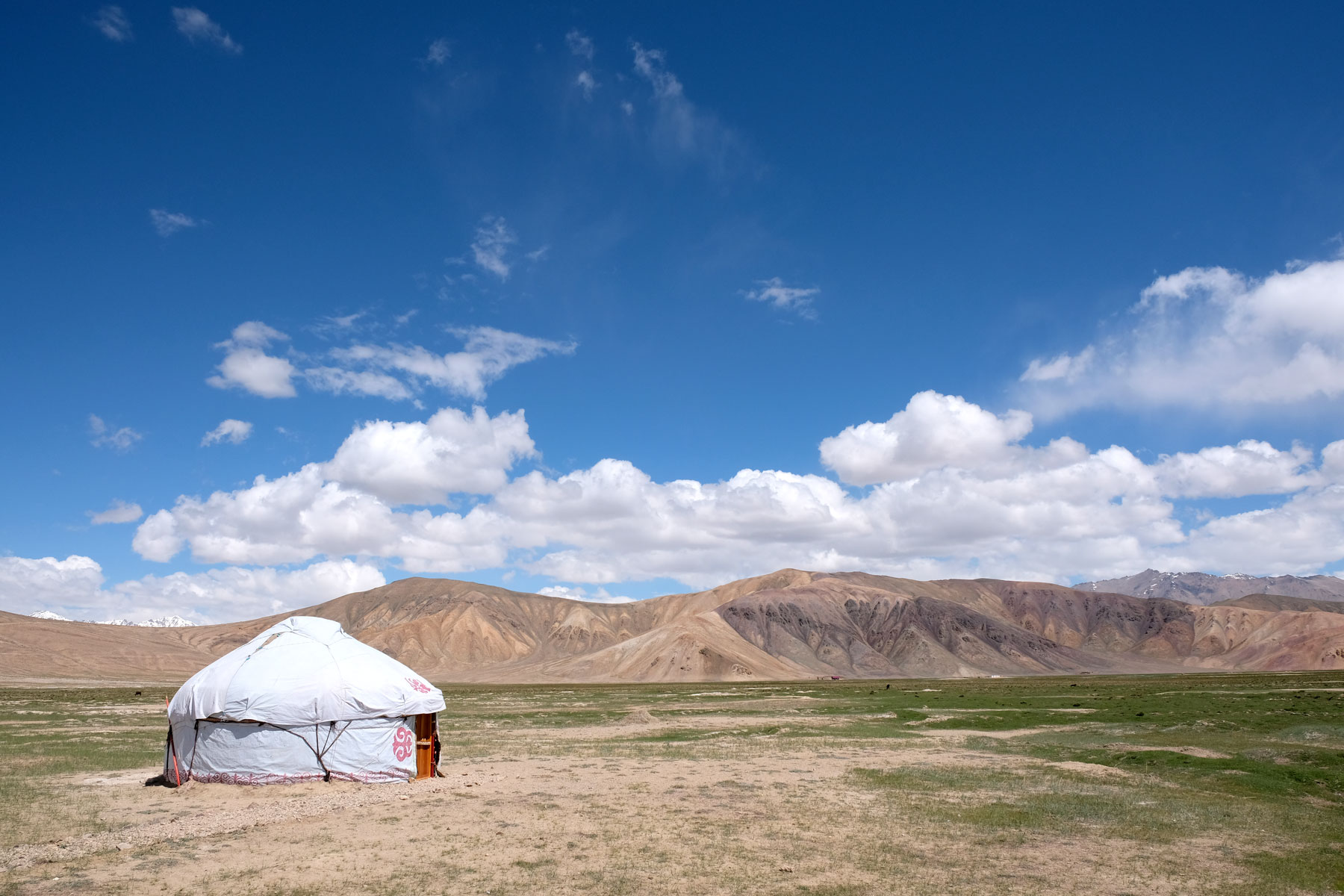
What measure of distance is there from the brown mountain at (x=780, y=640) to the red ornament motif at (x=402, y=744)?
337 ft

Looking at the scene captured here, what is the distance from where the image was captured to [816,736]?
35.2m

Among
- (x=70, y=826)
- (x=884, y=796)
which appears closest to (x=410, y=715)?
(x=70, y=826)

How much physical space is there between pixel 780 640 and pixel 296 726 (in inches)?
5505

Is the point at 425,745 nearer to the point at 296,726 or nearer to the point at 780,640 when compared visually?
the point at 296,726

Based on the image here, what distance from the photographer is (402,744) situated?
2250 centimetres

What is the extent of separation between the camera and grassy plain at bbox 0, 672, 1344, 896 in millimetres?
13164

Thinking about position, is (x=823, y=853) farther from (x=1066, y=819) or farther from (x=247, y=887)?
(x=247, y=887)

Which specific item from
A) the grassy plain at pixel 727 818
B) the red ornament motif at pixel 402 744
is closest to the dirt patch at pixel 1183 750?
the grassy plain at pixel 727 818

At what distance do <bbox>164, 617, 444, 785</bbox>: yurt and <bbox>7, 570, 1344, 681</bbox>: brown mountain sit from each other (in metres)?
103

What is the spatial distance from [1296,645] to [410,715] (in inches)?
6800

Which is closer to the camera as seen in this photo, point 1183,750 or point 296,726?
point 296,726

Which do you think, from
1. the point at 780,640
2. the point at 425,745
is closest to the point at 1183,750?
the point at 425,745

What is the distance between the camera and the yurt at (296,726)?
70.6 feet

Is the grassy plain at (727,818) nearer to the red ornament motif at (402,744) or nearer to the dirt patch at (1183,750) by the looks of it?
the dirt patch at (1183,750)
